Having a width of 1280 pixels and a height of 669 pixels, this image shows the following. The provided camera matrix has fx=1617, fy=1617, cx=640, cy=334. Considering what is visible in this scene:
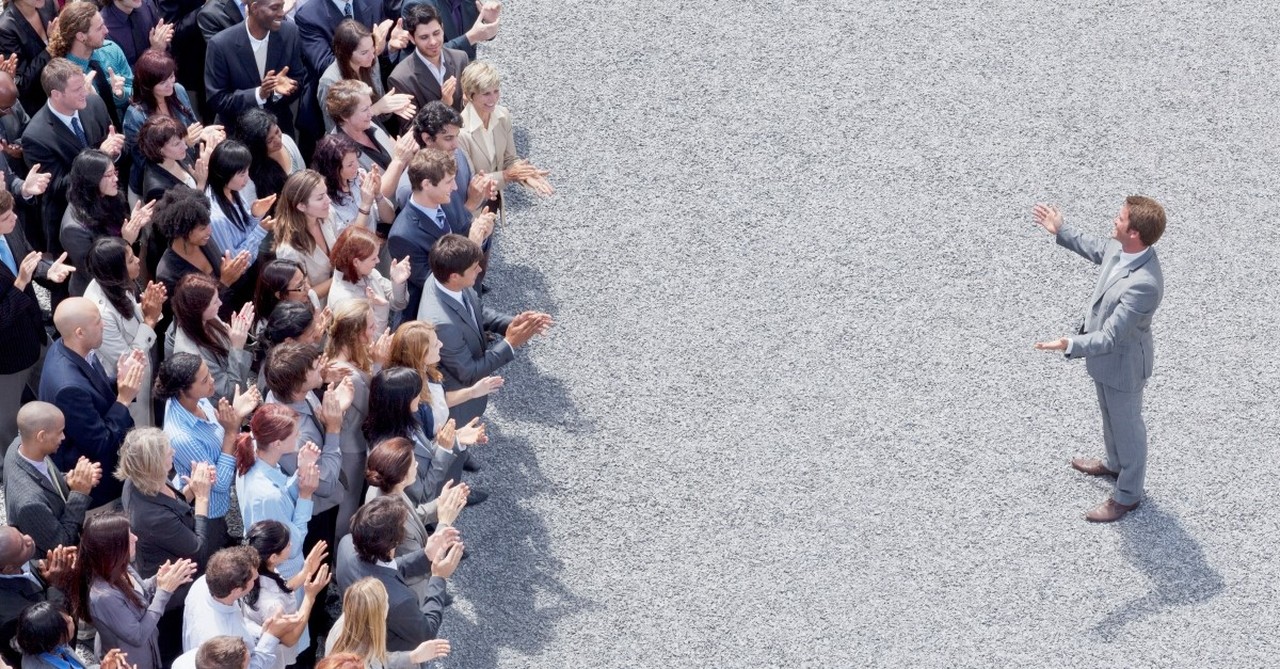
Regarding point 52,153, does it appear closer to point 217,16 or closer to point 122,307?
point 122,307

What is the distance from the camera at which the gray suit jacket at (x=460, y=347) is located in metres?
9.69

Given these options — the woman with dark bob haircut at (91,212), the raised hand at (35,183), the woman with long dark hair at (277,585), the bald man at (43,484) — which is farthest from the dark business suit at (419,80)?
the woman with long dark hair at (277,585)

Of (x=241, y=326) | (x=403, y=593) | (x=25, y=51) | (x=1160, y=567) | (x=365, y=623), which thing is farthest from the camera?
(x=25, y=51)

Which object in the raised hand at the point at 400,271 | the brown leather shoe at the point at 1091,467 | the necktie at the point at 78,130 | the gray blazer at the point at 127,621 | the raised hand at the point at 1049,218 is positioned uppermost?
the raised hand at the point at 1049,218

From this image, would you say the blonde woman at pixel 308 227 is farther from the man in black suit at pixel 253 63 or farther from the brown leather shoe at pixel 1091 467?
the brown leather shoe at pixel 1091 467

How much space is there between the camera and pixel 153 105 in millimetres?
10758

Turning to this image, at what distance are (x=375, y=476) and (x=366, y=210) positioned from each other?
2.71 meters

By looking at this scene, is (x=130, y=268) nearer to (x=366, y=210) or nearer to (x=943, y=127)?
(x=366, y=210)

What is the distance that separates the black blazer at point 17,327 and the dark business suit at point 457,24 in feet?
12.6

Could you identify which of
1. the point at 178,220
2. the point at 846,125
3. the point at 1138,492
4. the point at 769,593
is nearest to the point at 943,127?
the point at 846,125

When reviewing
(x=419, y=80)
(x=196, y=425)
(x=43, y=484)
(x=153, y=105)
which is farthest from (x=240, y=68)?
(x=43, y=484)

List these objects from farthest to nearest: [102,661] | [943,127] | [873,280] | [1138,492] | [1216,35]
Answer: [1216,35] → [943,127] → [873,280] → [1138,492] → [102,661]

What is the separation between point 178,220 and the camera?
9.63 meters

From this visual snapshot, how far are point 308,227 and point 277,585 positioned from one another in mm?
2738
